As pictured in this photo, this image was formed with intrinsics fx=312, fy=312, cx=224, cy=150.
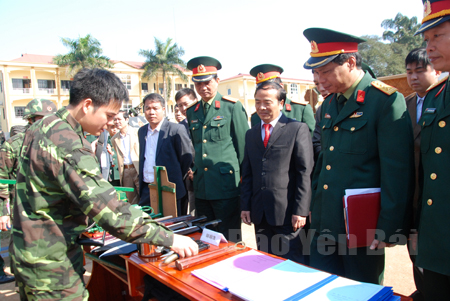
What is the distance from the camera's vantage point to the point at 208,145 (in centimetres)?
332

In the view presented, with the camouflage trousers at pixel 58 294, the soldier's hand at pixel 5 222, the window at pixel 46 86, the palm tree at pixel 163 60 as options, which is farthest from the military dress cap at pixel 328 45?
the window at pixel 46 86

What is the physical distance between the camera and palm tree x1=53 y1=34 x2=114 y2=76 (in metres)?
29.0

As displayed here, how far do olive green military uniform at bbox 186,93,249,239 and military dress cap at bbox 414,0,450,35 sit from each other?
2045 mm

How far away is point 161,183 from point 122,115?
7.79ft

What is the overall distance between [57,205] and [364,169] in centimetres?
172

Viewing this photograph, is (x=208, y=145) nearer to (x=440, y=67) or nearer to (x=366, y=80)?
(x=366, y=80)

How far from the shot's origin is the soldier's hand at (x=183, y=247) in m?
1.73

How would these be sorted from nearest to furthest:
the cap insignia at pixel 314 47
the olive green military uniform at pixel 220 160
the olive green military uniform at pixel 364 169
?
the olive green military uniform at pixel 364 169 → the cap insignia at pixel 314 47 → the olive green military uniform at pixel 220 160

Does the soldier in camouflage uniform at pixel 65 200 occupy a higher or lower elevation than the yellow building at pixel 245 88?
lower

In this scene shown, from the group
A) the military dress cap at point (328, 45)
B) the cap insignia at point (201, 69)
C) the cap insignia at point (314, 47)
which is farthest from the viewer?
the cap insignia at point (201, 69)

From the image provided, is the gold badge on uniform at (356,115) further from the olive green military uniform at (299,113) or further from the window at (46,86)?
the window at (46,86)

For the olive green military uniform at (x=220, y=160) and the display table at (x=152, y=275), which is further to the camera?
the olive green military uniform at (x=220, y=160)

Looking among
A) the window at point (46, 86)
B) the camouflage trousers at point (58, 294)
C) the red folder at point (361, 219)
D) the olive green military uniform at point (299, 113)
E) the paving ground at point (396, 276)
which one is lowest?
the paving ground at point (396, 276)

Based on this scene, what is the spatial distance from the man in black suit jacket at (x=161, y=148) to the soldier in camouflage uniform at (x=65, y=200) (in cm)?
193
